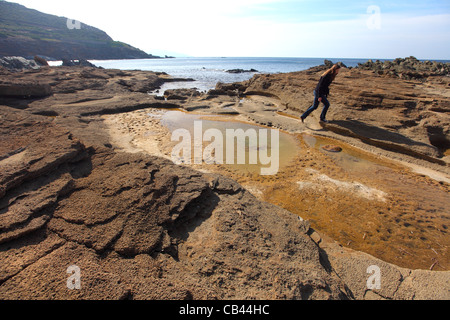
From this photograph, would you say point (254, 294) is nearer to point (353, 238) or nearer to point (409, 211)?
point (353, 238)

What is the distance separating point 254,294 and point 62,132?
439cm

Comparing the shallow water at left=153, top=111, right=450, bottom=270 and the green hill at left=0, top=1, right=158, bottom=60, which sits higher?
the green hill at left=0, top=1, right=158, bottom=60

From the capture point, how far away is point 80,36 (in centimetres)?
8062

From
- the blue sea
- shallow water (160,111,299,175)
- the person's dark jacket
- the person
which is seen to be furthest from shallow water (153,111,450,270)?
the blue sea

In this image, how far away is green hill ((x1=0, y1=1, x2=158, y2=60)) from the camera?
168 ft

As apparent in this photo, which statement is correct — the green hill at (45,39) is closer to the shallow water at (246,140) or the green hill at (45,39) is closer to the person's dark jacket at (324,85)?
the shallow water at (246,140)

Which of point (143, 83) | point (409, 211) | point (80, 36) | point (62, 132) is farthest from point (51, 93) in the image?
point (80, 36)

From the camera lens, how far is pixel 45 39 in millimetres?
59750

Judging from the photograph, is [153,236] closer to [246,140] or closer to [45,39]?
[246,140]

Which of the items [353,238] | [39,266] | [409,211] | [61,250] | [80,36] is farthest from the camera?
[80,36]

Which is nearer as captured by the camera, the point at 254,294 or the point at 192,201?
the point at 254,294

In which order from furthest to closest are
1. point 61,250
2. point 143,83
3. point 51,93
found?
point 143,83 < point 51,93 < point 61,250

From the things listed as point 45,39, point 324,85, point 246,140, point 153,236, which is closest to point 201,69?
point 324,85

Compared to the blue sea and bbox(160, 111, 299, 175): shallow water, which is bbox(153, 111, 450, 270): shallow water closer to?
bbox(160, 111, 299, 175): shallow water
